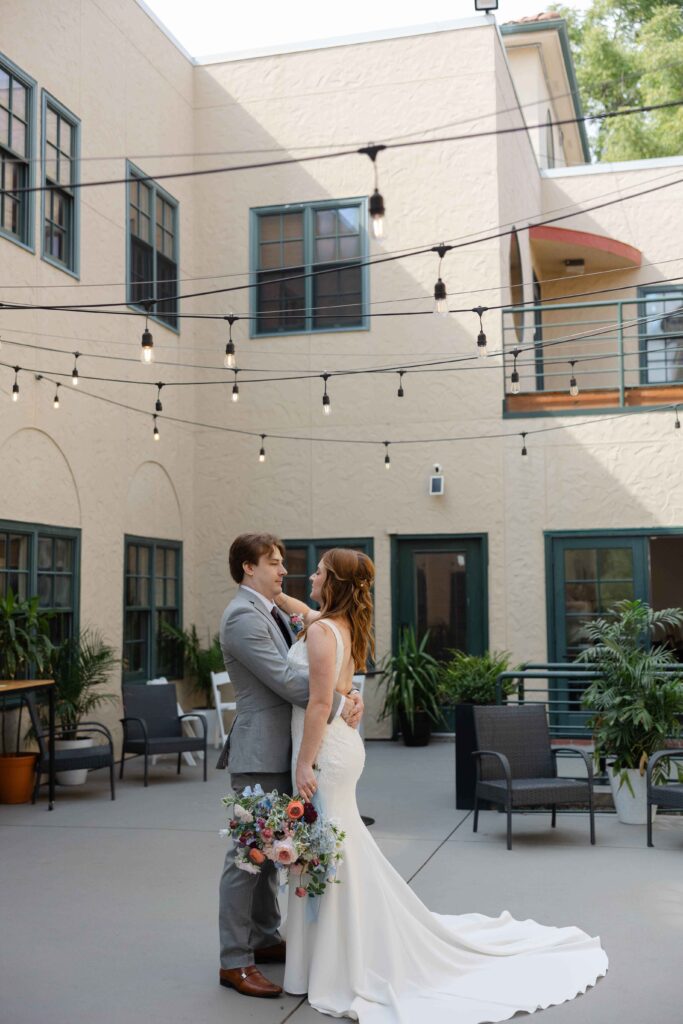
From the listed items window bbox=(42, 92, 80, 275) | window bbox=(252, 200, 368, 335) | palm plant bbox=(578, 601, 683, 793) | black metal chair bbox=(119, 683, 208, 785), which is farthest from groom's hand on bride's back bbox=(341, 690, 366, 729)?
window bbox=(252, 200, 368, 335)

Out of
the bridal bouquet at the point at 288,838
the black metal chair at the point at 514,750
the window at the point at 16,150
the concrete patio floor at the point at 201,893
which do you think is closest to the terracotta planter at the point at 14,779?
the concrete patio floor at the point at 201,893

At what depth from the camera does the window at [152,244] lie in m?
11.3

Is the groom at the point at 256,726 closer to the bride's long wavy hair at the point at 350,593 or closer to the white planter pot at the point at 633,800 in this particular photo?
the bride's long wavy hair at the point at 350,593

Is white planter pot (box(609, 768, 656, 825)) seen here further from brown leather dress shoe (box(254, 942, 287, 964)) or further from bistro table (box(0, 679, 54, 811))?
bistro table (box(0, 679, 54, 811))

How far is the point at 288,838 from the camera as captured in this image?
4090 millimetres

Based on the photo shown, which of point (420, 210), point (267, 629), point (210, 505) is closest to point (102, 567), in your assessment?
point (210, 505)

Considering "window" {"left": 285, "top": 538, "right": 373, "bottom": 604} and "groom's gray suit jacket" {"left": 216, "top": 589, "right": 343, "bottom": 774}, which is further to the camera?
"window" {"left": 285, "top": 538, "right": 373, "bottom": 604}

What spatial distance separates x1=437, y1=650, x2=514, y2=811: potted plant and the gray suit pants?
3.62 m

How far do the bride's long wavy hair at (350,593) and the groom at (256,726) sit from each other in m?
0.24

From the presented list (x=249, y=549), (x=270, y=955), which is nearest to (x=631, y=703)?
(x=270, y=955)

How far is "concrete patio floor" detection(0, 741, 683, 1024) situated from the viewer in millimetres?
4160

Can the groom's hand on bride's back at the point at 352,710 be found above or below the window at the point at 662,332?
below

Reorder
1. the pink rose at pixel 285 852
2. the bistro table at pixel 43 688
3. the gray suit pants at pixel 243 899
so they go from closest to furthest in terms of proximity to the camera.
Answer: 1. the pink rose at pixel 285 852
2. the gray suit pants at pixel 243 899
3. the bistro table at pixel 43 688

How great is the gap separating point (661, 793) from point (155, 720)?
4.70m
